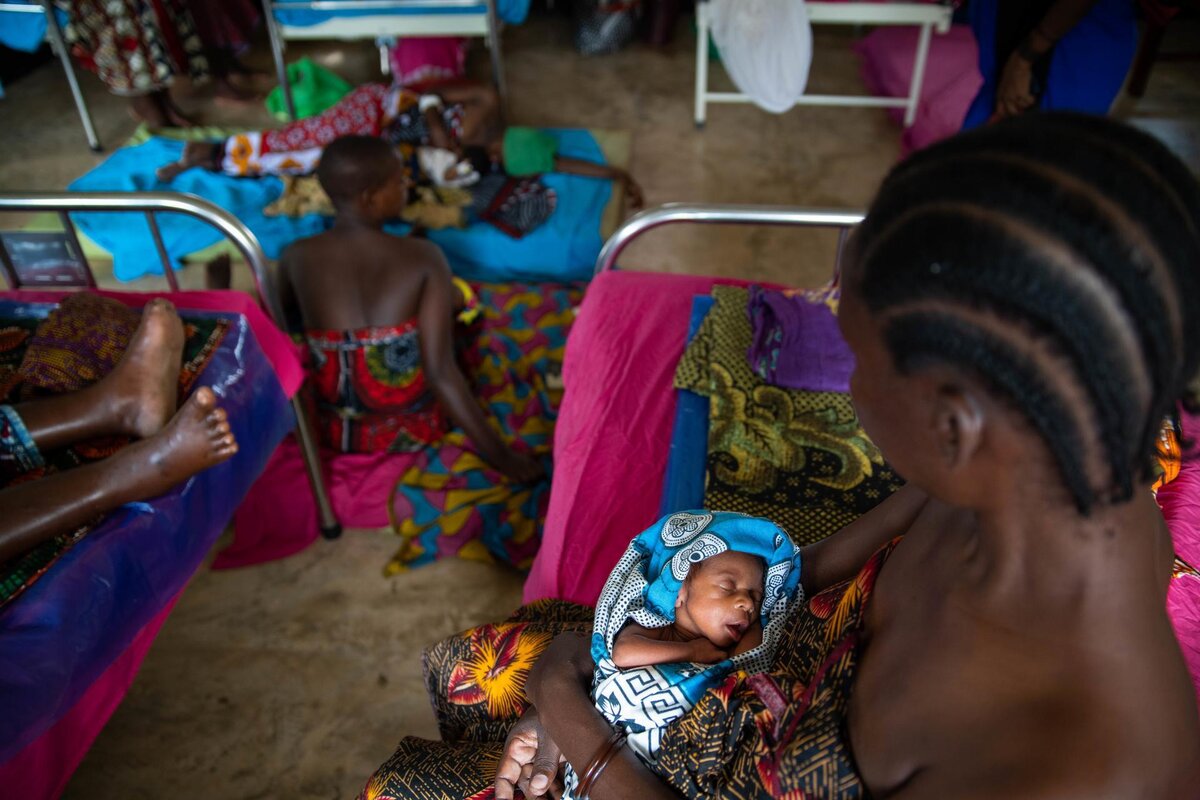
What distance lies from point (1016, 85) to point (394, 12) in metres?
2.98

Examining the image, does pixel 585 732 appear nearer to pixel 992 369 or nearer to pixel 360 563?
pixel 992 369

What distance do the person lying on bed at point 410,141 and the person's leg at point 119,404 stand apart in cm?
Answer: 222

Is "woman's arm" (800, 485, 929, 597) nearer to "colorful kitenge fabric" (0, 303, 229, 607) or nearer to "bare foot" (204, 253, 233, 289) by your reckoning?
"colorful kitenge fabric" (0, 303, 229, 607)

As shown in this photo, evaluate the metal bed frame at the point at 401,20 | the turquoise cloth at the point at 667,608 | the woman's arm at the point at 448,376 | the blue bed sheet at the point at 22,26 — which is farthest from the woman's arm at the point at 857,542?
the blue bed sheet at the point at 22,26

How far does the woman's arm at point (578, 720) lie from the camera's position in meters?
1.14

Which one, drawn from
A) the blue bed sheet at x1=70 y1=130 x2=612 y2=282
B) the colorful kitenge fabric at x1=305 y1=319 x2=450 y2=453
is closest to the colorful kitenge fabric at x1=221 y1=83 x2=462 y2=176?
the blue bed sheet at x1=70 y1=130 x2=612 y2=282

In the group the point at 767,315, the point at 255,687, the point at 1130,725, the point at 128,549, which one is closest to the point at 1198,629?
the point at 1130,725

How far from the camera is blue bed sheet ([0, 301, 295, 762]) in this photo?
1420 millimetres

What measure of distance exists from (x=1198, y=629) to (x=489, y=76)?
16.9ft

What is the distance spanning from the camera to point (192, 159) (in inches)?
158

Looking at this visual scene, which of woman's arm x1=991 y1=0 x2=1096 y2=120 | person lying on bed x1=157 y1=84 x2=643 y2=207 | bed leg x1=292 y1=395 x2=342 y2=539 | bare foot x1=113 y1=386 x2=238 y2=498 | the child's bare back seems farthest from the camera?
person lying on bed x1=157 y1=84 x2=643 y2=207

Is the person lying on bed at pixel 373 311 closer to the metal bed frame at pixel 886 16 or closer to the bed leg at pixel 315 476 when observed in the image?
the bed leg at pixel 315 476

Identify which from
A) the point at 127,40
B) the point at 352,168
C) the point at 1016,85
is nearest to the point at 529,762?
the point at 352,168

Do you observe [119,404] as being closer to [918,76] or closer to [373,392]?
[373,392]
